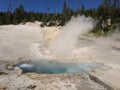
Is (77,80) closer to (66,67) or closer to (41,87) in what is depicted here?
(41,87)

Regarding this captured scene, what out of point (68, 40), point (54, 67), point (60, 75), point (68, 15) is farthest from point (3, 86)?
point (68, 15)

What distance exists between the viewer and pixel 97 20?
44469mm

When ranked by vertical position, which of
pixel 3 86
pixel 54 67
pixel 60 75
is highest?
pixel 3 86

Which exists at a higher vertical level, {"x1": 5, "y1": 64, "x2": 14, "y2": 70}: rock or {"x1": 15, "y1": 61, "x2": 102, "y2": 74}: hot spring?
{"x1": 5, "y1": 64, "x2": 14, "y2": 70}: rock

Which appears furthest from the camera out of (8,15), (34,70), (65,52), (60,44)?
(8,15)

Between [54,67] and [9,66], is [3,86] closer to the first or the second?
[9,66]

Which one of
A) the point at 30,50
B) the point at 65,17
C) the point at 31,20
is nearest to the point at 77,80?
the point at 30,50

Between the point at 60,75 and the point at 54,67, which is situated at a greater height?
the point at 60,75

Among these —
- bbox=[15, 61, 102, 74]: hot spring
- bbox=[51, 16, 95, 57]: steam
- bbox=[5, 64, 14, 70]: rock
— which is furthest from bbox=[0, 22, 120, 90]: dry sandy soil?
bbox=[15, 61, 102, 74]: hot spring

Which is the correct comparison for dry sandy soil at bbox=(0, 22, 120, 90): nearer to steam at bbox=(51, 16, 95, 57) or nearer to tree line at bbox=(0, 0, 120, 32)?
steam at bbox=(51, 16, 95, 57)

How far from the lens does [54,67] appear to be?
63.5ft

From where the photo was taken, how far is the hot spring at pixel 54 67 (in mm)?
17812

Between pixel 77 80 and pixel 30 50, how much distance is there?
37.9 ft

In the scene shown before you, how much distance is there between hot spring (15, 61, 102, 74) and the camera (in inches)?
701
